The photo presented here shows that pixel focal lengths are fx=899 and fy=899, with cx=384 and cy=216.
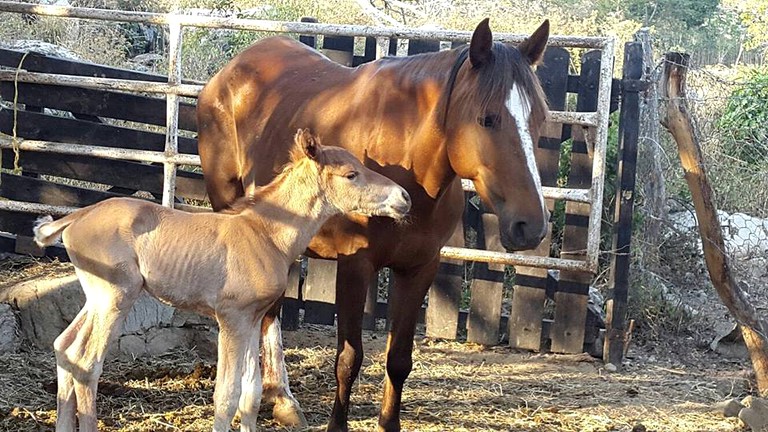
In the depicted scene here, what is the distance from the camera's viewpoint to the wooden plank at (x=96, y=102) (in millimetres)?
6695

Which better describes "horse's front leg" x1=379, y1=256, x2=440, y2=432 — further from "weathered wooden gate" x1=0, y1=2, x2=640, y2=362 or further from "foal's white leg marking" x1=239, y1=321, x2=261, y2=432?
"weathered wooden gate" x1=0, y1=2, x2=640, y2=362

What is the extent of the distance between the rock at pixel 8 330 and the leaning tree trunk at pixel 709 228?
13.5 ft

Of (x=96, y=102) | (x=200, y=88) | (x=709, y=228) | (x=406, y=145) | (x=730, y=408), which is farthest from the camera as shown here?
(x=96, y=102)

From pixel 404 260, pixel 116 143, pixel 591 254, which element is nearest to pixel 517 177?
pixel 404 260

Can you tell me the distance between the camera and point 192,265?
364cm

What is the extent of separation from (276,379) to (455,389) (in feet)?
3.87

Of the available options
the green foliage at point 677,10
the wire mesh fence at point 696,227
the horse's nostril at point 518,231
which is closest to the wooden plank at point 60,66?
the wire mesh fence at point 696,227

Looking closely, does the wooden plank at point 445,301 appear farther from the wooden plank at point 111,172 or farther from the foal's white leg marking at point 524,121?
the foal's white leg marking at point 524,121

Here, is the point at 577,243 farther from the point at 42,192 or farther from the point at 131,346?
the point at 42,192

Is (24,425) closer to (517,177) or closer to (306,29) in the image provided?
(517,177)

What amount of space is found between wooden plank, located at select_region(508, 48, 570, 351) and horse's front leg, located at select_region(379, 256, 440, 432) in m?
2.02

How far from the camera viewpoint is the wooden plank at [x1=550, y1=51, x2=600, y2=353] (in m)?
6.12

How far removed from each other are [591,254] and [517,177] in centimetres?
255

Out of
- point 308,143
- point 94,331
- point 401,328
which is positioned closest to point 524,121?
point 308,143
